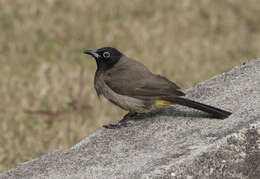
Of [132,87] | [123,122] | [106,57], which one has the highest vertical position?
[106,57]

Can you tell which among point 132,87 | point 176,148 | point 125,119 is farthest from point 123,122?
point 176,148

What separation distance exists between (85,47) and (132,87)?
4.87 metres

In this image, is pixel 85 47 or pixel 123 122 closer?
pixel 123 122

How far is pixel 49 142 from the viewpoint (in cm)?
709

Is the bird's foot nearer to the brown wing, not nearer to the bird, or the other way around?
the bird

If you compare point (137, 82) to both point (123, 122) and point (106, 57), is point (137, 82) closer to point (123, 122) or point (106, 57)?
point (123, 122)

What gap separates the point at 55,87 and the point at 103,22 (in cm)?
247

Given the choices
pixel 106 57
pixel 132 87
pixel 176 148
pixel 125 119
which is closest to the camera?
pixel 176 148

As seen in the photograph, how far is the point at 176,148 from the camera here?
13.9ft

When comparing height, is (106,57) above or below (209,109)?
above

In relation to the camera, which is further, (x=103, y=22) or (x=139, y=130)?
(x=103, y=22)

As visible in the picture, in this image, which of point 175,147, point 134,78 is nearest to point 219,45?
point 134,78

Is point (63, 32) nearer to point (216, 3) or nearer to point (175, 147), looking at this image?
point (216, 3)

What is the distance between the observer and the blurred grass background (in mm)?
7574
